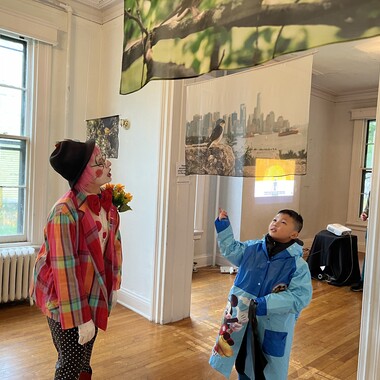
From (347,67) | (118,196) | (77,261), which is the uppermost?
(347,67)

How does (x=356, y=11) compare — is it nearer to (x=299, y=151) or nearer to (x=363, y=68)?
(x=299, y=151)

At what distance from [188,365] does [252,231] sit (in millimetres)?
2988

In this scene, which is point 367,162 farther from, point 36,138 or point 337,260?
point 36,138

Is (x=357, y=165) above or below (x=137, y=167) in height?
above

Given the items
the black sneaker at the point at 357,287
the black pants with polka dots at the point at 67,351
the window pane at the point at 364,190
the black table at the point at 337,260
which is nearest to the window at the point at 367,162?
the window pane at the point at 364,190

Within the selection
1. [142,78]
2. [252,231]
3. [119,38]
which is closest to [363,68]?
[252,231]

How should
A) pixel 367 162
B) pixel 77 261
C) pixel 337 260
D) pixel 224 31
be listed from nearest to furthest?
pixel 77 261
pixel 224 31
pixel 337 260
pixel 367 162

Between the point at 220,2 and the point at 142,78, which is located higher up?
the point at 220,2

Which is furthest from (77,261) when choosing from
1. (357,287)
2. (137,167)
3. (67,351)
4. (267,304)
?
(357,287)

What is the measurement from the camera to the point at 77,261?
4.88 ft

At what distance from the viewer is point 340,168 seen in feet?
22.7

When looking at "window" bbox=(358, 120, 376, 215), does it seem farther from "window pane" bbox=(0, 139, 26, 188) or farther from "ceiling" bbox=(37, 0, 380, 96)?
"window pane" bbox=(0, 139, 26, 188)

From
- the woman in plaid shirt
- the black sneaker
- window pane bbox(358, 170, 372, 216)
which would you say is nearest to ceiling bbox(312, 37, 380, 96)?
window pane bbox(358, 170, 372, 216)

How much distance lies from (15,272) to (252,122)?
7.82ft
